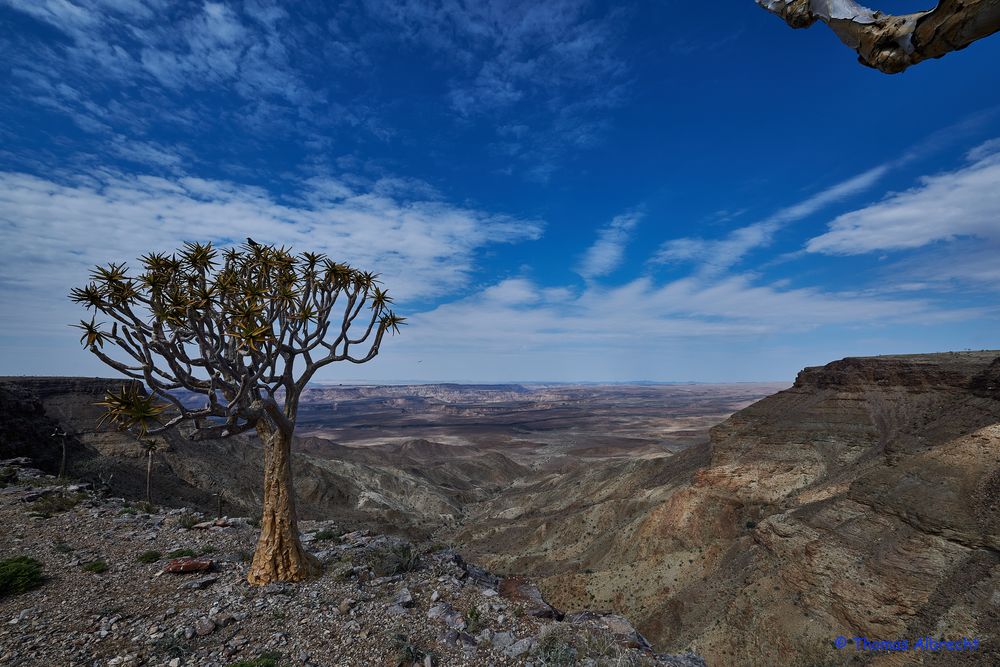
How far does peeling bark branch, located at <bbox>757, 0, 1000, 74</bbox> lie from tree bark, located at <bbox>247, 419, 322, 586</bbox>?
1205 centimetres

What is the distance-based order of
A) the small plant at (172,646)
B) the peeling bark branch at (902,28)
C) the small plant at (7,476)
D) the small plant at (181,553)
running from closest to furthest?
the peeling bark branch at (902,28)
the small plant at (172,646)
the small plant at (181,553)
the small plant at (7,476)

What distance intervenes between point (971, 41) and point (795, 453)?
36.9 m

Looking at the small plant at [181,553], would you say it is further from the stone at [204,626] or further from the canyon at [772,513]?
the canyon at [772,513]

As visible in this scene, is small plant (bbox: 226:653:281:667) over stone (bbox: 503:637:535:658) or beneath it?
over

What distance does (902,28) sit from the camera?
2.77m

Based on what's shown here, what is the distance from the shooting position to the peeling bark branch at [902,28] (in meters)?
2.55

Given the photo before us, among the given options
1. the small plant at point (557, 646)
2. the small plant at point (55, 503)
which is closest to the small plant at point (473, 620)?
the small plant at point (557, 646)

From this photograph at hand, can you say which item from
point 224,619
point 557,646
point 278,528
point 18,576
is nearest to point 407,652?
point 557,646

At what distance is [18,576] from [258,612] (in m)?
5.88

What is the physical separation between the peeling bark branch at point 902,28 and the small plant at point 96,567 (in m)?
17.3

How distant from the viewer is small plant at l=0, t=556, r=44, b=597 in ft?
31.3

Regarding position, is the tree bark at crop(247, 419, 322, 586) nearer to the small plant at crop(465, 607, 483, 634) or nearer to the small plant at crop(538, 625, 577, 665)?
the small plant at crop(465, 607, 483, 634)

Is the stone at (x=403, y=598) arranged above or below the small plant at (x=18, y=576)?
below

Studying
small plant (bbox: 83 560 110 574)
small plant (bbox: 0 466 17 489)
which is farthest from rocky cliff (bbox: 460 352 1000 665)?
small plant (bbox: 0 466 17 489)
